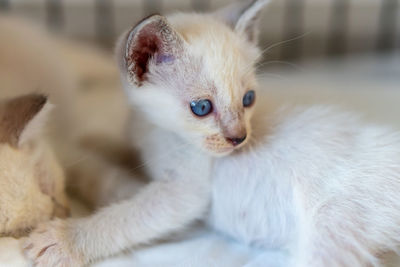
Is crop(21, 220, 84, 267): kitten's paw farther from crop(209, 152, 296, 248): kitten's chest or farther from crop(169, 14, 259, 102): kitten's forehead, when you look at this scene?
crop(169, 14, 259, 102): kitten's forehead

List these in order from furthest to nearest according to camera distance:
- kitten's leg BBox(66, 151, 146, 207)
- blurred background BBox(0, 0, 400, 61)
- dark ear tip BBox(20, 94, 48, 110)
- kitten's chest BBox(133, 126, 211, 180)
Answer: blurred background BBox(0, 0, 400, 61), kitten's leg BBox(66, 151, 146, 207), kitten's chest BBox(133, 126, 211, 180), dark ear tip BBox(20, 94, 48, 110)

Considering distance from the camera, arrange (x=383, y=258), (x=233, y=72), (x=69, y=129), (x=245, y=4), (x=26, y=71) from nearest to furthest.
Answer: (x=383, y=258) < (x=233, y=72) < (x=245, y=4) < (x=26, y=71) < (x=69, y=129)

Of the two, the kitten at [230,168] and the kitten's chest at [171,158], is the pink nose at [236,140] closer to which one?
the kitten at [230,168]

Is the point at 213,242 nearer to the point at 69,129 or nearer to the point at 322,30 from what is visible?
the point at 69,129

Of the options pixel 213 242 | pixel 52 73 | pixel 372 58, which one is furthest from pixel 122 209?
pixel 372 58

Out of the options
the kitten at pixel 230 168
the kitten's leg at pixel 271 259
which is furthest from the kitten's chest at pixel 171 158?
the kitten's leg at pixel 271 259

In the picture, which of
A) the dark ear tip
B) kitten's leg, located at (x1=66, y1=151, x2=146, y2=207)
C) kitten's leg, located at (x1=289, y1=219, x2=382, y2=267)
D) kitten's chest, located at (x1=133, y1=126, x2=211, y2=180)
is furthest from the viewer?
kitten's leg, located at (x1=66, y1=151, x2=146, y2=207)

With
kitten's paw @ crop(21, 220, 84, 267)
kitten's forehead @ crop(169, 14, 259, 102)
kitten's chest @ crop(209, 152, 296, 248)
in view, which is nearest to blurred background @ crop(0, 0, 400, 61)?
kitten's forehead @ crop(169, 14, 259, 102)
